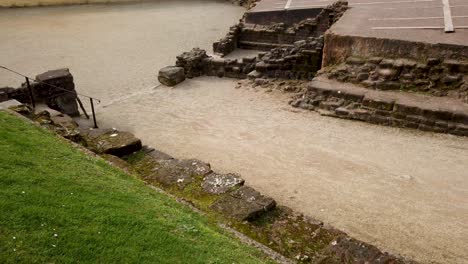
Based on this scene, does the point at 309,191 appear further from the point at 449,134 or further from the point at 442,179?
the point at 449,134

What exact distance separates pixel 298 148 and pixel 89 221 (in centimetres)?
533

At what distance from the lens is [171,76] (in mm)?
13086

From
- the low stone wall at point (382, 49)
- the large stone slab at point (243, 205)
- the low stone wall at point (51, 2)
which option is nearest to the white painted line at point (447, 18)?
the low stone wall at point (382, 49)

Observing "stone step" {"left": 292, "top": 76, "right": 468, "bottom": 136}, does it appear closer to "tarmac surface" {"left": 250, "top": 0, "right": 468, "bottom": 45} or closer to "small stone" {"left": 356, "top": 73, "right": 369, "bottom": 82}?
"small stone" {"left": 356, "top": 73, "right": 369, "bottom": 82}

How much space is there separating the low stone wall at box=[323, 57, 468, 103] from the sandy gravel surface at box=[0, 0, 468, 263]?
143 cm

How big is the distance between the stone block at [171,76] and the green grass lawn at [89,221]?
7619mm

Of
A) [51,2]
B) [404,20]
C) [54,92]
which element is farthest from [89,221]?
[51,2]

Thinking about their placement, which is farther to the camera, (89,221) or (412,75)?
(412,75)

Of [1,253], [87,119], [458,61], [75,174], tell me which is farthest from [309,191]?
[87,119]

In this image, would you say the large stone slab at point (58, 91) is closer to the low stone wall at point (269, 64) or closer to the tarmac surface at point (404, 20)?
the low stone wall at point (269, 64)

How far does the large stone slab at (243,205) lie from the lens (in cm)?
560

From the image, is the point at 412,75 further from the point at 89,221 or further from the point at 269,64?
the point at 89,221

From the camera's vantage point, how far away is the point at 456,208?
6.54 m

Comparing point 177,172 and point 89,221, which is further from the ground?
point 89,221
